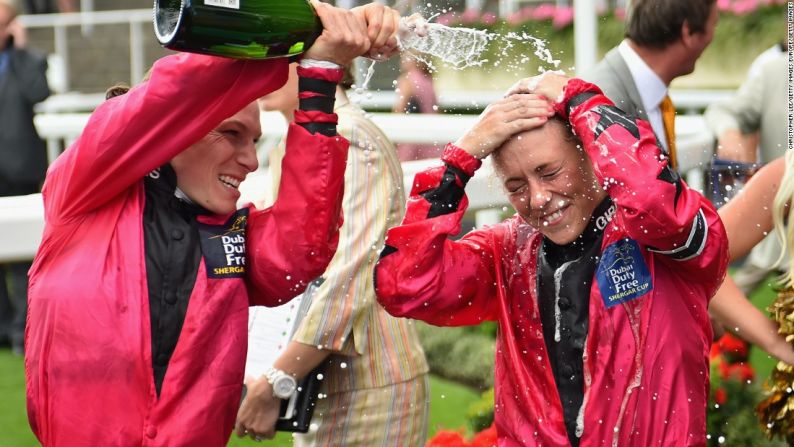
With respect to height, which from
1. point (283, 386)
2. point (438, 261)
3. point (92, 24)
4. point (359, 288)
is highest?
point (438, 261)

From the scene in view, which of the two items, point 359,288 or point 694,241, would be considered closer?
point 694,241

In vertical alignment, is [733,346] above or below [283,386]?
below

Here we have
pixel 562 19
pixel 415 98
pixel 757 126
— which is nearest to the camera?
pixel 757 126

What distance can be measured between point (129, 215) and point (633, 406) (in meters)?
1.17

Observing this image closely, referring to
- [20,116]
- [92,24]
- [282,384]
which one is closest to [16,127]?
[20,116]

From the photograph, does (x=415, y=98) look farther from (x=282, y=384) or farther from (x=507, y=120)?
(x=507, y=120)

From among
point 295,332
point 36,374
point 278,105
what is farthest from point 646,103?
point 36,374

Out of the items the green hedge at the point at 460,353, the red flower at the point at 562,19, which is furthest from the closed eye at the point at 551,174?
the red flower at the point at 562,19

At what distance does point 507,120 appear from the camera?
2754 mm

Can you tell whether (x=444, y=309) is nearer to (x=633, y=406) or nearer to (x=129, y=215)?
(x=633, y=406)

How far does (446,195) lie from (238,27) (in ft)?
2.26

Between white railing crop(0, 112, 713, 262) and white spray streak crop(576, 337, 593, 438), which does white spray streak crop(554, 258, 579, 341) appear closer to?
white spray streak crop(576, 337, 593, 438)

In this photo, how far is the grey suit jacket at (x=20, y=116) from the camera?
7.21 meters

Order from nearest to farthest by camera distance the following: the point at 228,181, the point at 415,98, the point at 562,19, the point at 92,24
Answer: the point at 228,181 → the point at 415,98 → the point at 562,19 → the point at 92,24
